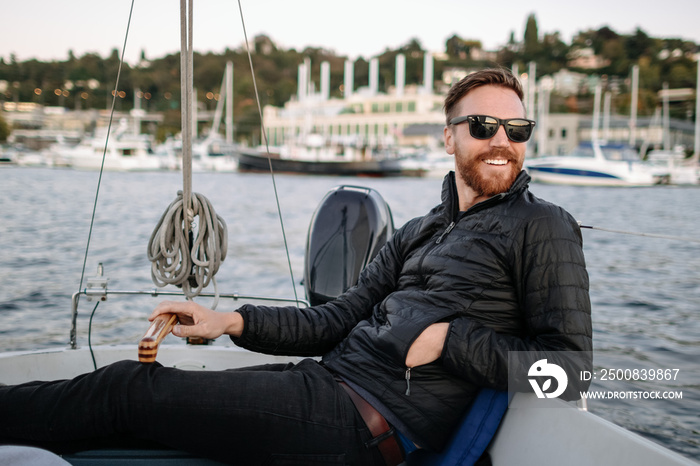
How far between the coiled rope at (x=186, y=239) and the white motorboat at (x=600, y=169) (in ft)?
113

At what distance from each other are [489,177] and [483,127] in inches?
6.0

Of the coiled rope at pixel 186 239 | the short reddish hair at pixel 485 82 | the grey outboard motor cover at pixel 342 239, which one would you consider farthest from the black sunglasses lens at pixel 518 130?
the grey outboard motor cover at pixel 342 239

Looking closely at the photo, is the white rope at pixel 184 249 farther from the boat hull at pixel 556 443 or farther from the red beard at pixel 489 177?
the red beard at pixel 489 177

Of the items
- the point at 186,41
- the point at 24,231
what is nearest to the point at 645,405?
the point at 186,41

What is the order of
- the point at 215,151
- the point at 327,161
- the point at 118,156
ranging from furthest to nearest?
the point at 215,151 → the point at 118,156 → the point at 327,161

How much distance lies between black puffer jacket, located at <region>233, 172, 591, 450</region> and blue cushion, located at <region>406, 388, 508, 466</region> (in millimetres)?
32

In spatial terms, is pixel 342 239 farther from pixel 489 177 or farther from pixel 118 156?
pixel 118 156

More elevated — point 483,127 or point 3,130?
point 3,130

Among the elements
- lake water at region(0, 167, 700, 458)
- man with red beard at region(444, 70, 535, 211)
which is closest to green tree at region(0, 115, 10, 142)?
lake water at region(0, 167, 700, 458)

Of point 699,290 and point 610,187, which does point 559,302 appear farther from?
point 610,187

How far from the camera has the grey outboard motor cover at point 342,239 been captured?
3330 millimetres

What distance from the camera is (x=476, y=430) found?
5.68ft

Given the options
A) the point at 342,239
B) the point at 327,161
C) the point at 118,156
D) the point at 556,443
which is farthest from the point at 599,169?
the point at 556,443

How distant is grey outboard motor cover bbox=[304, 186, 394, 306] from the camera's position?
10.9 ft
